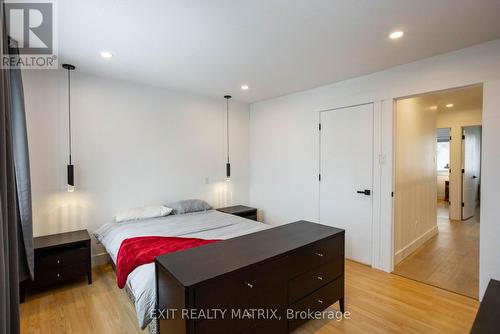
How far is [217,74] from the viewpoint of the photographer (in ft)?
10.6

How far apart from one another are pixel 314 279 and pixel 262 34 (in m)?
2.16

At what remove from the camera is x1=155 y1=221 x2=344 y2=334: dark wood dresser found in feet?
4.47

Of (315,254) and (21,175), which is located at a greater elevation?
(21,175)

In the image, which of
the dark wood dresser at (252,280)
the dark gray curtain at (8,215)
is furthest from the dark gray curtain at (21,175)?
the dark wood dresser at (252,280)

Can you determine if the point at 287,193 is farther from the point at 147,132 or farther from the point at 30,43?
the point at 30,43

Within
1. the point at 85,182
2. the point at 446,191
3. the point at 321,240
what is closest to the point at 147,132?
the point at 85,182

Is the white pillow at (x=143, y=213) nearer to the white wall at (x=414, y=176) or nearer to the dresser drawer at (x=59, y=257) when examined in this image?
the dresser drawer at (x=59, y=257)

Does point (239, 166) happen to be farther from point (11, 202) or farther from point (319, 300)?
point (11, 202)

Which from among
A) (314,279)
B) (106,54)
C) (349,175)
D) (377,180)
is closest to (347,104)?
A: (349,175)

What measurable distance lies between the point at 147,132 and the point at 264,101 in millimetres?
2226

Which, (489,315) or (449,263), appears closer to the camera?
(489,315)

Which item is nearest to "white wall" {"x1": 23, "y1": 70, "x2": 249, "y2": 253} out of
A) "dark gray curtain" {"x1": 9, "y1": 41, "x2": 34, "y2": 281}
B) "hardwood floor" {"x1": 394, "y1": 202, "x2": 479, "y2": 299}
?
"dark gray curtain" {"x1": 9, "y1": 41, "x2": 34, "y2": 281}

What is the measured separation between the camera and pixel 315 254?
1.95m

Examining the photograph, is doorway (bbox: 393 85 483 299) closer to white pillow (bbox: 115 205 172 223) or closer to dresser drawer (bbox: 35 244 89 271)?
white pillow (bbox: 115 205 172 223)
